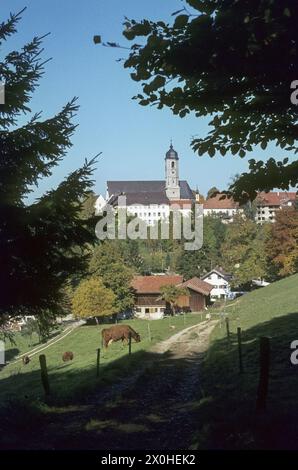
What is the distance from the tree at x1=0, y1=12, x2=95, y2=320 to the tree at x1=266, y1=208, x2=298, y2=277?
54.1m

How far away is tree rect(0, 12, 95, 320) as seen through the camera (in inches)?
376

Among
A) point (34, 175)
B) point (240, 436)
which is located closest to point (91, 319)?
point (34, 175)

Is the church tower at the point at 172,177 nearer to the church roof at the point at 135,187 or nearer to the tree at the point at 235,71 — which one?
the church roof at the point at 135,187

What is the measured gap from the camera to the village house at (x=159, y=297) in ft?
234

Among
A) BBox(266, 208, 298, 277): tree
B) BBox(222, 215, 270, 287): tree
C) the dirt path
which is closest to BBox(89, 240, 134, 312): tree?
BBox(222, 215, 270, 287): tree

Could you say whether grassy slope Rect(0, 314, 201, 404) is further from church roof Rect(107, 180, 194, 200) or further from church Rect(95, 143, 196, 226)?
church roof Rect(107, 180, 194, 200)

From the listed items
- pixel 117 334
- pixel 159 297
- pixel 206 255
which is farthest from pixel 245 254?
pixel 117 334

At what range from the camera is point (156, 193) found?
177875mm

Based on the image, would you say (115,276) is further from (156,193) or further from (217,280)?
(156,193)

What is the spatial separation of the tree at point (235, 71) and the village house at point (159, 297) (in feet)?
205
